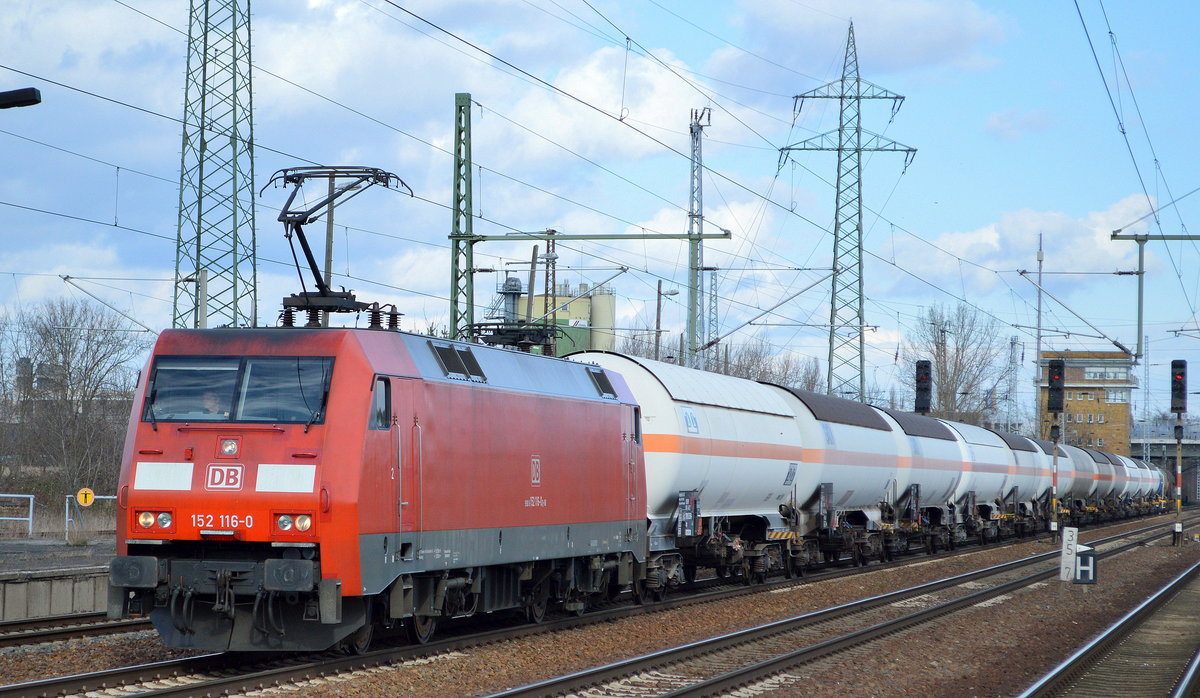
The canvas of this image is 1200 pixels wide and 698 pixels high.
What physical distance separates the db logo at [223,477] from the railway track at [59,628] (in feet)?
13.3

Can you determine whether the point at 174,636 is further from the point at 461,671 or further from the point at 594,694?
the point at 594,694

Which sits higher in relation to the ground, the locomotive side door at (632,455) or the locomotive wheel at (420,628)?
the locomotive side door at (632,455)

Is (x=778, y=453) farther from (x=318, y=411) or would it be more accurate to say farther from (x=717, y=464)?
(x=318, y=411)

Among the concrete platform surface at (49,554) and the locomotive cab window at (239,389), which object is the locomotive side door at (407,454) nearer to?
the locomotive cab window at (239,389)

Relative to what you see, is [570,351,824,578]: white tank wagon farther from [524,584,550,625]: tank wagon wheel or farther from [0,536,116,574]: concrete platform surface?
[0,536,116,574]: concrete platform surface

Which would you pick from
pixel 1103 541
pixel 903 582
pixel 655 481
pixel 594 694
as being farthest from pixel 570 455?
pixel 1103 541

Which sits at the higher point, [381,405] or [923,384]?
[923,384]

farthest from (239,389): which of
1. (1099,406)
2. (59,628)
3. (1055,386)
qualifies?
(1099,406)

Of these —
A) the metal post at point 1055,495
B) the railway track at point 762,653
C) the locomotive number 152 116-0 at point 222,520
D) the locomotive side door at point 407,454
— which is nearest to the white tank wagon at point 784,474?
the metal post at point 1055,495

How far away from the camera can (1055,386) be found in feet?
117

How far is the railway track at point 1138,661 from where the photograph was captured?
13977 millimetres

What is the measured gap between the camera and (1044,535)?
2060 inches

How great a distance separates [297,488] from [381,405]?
4.17ft

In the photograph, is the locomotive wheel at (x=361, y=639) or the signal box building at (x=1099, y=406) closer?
the locomotive wheel at (x=361, y=639)
